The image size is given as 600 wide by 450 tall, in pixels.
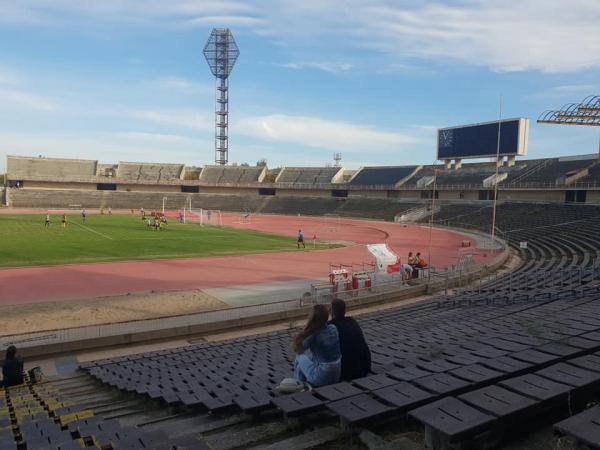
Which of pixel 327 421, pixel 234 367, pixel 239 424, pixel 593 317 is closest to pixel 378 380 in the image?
pixel 327 421

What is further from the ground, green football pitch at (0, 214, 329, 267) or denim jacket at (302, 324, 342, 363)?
denim jacket at (302, 324, 342, 363)

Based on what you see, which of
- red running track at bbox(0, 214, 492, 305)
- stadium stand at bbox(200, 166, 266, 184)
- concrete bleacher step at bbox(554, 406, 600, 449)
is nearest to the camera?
concrete bleacher step at bbox(554, 406, 600, 449)

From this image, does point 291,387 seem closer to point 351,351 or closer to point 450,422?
point 351,351

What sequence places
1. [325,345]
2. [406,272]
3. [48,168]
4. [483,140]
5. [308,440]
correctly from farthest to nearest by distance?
[48,168], [483,140], [406,272], [325,345], [308,440]

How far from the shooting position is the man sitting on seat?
5961mm

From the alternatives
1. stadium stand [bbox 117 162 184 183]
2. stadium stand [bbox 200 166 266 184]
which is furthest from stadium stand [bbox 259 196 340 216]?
stadium stand [bbox 117 162 184 183]

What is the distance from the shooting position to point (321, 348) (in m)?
5.77

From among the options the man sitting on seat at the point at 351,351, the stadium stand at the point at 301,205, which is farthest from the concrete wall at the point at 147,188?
the man sitting on seat at the point at 351,351

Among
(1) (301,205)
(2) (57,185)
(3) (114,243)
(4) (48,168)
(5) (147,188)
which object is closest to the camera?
(3) (114,243)

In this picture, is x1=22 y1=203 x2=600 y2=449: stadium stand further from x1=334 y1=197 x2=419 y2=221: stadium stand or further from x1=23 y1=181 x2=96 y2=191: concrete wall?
x1=23 y1=181 x2=96 y2=191: concrete wall

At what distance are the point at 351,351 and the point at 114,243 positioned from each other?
33.6 meters

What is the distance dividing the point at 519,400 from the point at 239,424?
293 cm

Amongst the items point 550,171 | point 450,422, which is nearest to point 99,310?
point 450,422

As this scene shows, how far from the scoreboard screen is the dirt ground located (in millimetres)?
57839
